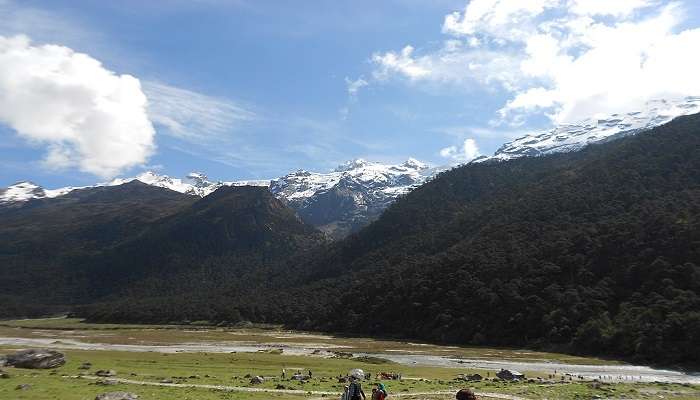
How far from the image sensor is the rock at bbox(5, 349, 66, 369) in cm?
5878

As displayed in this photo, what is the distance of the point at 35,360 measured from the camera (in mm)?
59656

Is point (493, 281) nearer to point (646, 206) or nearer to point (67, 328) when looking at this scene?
point (646, 206)

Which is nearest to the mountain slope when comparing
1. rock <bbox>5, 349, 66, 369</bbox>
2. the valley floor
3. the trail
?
the valley floor

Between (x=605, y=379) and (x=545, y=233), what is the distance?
111 metres

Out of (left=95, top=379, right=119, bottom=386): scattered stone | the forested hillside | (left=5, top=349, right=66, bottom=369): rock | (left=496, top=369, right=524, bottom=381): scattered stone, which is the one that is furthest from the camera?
the forested hillside

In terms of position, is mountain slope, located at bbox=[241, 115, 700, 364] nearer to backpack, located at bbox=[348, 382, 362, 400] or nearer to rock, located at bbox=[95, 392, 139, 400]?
backpack, located at bbox=[348, 382, 362, 400]

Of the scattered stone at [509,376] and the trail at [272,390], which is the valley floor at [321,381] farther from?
the scattered stone at [509,376]

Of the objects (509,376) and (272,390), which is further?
(509,376)

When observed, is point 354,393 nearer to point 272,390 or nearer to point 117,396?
point 117,396

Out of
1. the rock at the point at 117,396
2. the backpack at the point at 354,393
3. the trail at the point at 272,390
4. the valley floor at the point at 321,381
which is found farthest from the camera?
the trail at the point at 272,390

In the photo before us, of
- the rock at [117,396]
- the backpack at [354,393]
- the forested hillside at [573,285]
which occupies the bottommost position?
the rock at [117,396]

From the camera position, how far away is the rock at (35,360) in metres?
58.8

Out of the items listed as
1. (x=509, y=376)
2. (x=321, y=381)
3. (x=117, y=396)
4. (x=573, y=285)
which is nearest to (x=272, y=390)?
(x=321, y=381)

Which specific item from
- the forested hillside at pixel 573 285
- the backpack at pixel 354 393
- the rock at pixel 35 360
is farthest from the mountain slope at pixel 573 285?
the rock at pixel 35 360
